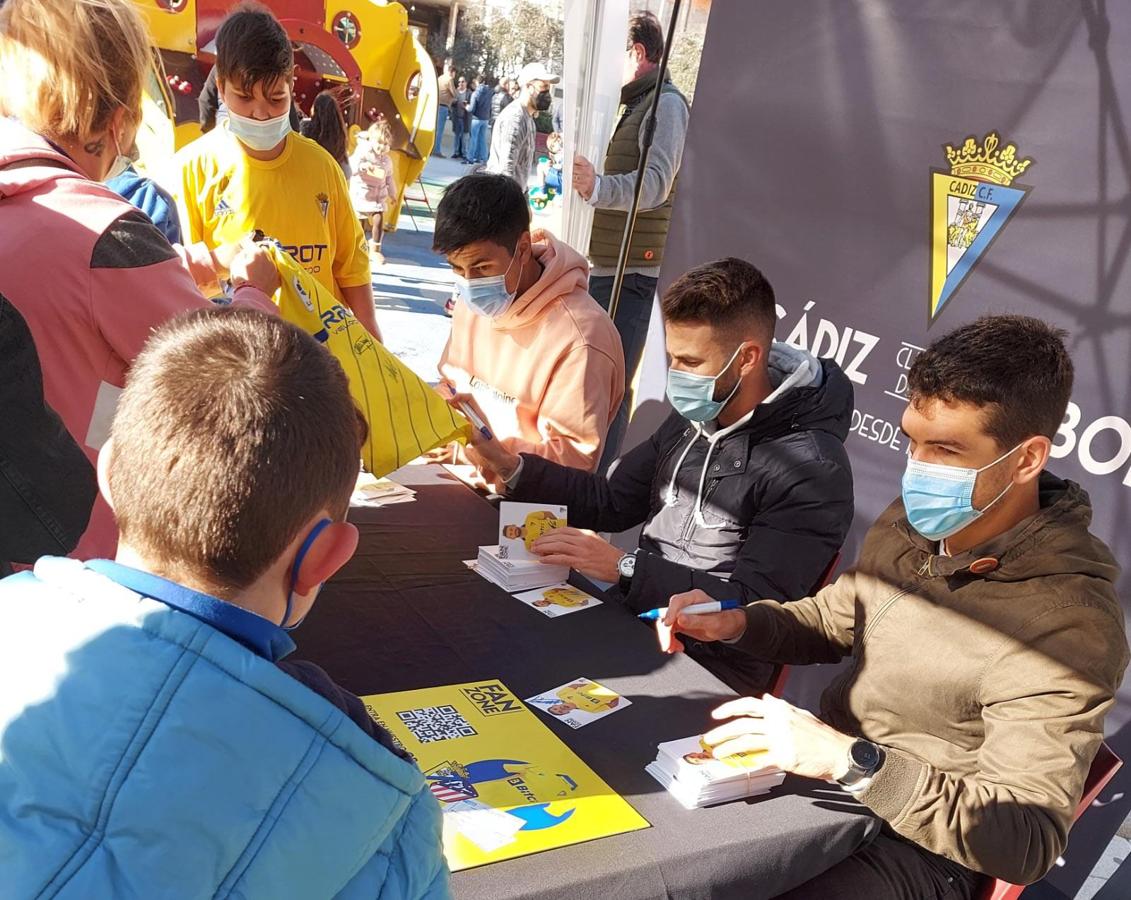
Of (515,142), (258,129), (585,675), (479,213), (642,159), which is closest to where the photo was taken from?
(585,675)

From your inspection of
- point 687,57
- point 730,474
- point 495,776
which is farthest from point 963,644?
point 687,57

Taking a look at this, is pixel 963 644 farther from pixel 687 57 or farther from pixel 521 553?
pixel 687 57

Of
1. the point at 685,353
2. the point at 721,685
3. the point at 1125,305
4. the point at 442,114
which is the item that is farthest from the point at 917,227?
the point at 442,114

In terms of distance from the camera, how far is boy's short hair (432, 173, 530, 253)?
8.78 ft

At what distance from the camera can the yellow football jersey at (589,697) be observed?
1596 mm

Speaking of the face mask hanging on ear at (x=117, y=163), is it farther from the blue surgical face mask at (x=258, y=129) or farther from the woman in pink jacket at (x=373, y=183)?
the woman in pink jacket at (x=373, y=183)

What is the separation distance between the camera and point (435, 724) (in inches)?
57.5

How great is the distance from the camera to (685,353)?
7.58 ft

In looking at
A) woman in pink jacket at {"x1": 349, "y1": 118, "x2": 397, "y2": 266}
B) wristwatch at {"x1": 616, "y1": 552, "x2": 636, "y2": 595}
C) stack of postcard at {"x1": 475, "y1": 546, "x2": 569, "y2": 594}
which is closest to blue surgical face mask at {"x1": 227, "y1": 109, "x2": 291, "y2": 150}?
stack of postcard at {"x1": 475, "y1": 546, "x2": 569, "y2": 594}

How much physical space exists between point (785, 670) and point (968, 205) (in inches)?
69.9

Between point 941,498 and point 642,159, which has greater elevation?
point 642,159

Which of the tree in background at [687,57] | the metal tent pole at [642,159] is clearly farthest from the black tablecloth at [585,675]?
the tree in background at [687,57]

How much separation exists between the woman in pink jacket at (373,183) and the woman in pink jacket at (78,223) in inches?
312

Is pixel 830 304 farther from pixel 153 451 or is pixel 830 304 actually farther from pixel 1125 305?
pixel 153 451
